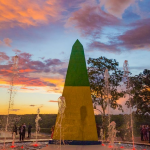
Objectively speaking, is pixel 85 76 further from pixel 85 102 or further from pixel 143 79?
pixel 143 79

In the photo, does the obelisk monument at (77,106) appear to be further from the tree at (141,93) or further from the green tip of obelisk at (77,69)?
the tree at (141,93)

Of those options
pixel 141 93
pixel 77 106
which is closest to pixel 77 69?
pixel 77 106

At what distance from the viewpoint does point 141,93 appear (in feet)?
91.5

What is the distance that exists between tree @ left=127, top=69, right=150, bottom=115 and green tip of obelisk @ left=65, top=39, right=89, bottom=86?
1436 centimetres

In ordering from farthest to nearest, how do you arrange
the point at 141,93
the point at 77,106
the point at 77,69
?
the point at 141,93
the point at 77,69
the point at 77,106

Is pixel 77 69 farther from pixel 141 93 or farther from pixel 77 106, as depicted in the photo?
pixel 141 93

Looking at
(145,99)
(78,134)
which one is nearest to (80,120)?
(78,134)

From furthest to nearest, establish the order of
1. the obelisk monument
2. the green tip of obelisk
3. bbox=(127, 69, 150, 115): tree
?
bbox=(127, 69, 150, 115): tree
the green tip of obelisk
the obelisk monument

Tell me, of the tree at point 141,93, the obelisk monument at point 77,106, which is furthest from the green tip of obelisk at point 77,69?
the tree at point 141,93

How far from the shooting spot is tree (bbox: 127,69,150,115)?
27641mm

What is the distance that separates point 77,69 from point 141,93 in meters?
14.8

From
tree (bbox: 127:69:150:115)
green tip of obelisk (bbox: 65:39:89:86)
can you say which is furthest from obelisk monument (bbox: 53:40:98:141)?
tree (bbox: 127:69:150:115)

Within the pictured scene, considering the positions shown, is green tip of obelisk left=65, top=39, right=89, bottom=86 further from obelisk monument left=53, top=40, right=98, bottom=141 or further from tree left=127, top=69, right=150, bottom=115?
tree left=127, top=69, right=150, bottom=115

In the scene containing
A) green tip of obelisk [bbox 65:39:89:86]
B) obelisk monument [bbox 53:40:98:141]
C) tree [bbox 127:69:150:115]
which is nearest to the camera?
obelisk monument [bbox 53:40:98:141]
